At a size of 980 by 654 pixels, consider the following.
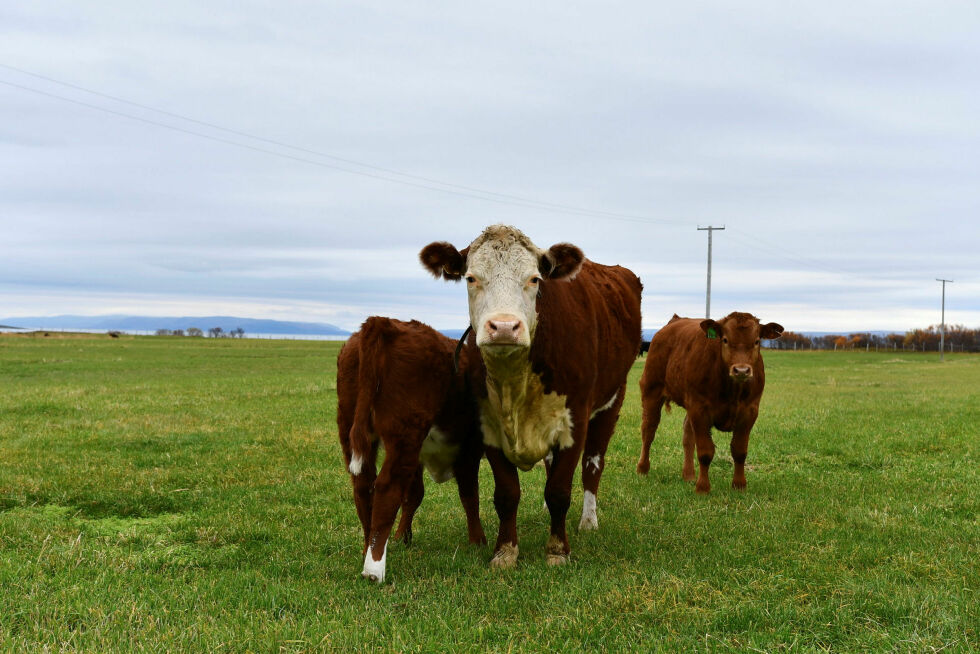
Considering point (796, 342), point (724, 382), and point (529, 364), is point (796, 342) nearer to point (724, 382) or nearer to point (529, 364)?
point (724, 382)

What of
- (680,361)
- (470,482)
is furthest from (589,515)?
(680,361)

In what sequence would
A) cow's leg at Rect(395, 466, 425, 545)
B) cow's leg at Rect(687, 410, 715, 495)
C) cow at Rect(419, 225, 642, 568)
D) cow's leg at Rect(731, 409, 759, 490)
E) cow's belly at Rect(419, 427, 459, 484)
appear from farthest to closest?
cow's leg at Rect(731, 409, 759, 490) < cow's leg at Rect(687, 410, 715, 495) < cow's leg at Rect(395, 466, 425, 545) < cow's belly at Rect(419, 427, 459, 484) < cow at Rect(419, 225, 642, 568)

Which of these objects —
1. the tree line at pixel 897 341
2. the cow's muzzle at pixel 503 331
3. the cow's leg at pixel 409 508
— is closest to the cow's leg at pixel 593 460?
the cow's leg at pixel 409 508

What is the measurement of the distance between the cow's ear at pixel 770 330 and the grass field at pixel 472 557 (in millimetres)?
1894

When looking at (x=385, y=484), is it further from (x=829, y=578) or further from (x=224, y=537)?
(x=829, y=578)

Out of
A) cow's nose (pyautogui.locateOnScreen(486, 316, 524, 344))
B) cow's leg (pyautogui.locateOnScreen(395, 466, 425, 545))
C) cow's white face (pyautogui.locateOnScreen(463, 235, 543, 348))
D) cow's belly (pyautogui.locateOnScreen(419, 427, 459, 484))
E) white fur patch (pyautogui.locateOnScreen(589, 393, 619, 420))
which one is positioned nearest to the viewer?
cow's nose (pyautogui.locateOnScreen(486, 316, 524, 344))

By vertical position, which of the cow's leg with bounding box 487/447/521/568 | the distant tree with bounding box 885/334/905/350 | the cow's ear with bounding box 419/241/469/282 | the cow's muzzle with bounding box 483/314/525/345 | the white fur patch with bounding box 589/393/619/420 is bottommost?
the cow's leg with bounding box 487/447/521/568

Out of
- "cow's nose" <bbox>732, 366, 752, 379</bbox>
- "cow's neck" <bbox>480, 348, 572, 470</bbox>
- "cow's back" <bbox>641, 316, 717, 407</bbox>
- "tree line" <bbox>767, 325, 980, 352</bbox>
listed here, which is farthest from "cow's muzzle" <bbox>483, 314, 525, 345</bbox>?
"tree line" <bbox>767, 325, 980, 352</bbox>

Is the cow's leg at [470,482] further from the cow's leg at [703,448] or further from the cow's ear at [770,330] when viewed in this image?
the cow's ear at [770,330]

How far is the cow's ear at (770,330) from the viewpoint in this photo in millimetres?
9477

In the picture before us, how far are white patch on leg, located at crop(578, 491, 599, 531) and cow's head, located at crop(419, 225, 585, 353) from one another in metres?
2.46

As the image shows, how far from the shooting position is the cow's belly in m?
5.87

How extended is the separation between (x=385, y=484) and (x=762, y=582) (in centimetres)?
279

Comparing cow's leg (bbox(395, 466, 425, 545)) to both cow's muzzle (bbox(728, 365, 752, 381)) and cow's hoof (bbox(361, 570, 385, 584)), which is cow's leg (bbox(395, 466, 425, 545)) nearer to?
cow's hoof (bbox(361, 570, 385, 584))
